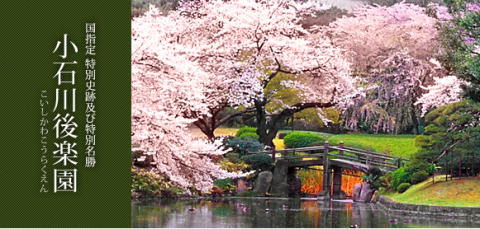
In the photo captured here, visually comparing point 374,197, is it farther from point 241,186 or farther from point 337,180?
point 241,186

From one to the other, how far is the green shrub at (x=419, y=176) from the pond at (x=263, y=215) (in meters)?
1.31

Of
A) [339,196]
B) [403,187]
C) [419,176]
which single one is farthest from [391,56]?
[403,187]

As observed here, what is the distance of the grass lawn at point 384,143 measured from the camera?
32.1m

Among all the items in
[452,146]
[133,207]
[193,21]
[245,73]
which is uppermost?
[193,21]

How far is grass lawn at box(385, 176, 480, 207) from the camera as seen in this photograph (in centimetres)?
2005

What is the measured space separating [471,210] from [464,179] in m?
2.35

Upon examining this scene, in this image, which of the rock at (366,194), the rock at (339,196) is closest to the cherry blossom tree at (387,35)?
the rock at (339,196)

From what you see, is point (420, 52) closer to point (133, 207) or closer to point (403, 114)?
point (403, 114)

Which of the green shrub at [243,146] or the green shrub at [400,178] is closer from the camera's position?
the green shrub at [400,178]

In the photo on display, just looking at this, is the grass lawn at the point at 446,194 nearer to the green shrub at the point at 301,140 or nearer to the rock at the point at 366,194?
the rock at the point at 366,194

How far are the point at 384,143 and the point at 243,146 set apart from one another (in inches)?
292

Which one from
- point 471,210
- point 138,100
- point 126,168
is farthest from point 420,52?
point 126,168

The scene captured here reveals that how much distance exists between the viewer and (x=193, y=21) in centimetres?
2970

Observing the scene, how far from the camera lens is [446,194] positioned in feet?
67.8
